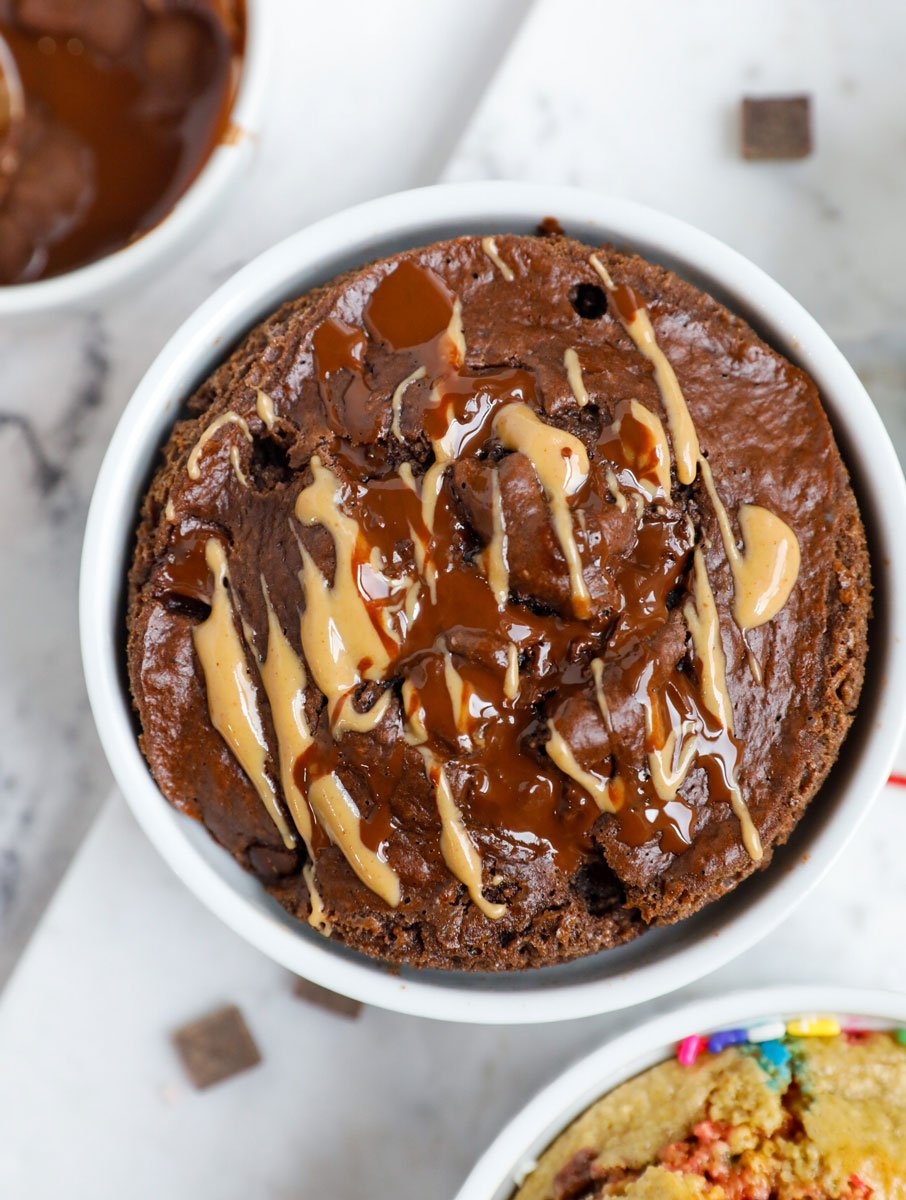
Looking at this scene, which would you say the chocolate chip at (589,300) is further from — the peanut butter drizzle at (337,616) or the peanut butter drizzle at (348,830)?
the peanut butter drizzle at (348,830)

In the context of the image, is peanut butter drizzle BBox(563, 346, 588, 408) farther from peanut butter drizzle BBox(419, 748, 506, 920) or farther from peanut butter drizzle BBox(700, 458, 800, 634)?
peanut butter drizzle BBox(419, 748, 506, 920)

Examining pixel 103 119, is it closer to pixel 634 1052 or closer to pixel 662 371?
pixel 662 371

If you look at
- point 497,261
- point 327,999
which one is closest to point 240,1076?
point 327,999

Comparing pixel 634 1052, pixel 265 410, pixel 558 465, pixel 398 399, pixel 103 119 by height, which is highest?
pixel 103 119

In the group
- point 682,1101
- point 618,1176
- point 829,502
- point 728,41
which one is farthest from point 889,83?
point 618,1176

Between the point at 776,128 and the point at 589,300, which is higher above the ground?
the point at 776,128

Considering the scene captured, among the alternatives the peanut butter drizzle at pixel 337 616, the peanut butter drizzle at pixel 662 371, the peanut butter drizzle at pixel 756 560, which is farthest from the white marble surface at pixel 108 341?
the peanut butter drizzle at pixel 756 560
